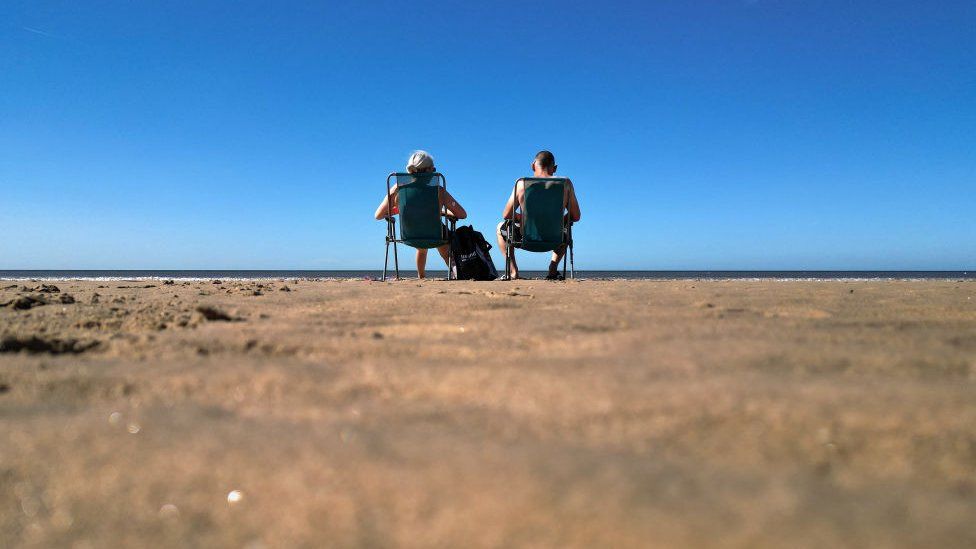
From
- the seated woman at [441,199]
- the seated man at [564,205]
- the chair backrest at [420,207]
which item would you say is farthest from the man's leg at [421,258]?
the seated man at [564,205]

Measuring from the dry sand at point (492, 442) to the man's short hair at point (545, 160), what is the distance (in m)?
4.62

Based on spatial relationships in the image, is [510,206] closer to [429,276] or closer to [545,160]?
[545,160]

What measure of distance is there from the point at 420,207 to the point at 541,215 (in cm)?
130

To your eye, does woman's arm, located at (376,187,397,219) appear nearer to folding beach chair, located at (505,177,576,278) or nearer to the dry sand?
folding beach chair, located at (505,177,576,278)

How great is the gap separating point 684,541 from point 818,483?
0.66 feet

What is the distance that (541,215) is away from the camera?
17.8 ft

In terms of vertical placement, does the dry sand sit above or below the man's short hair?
below

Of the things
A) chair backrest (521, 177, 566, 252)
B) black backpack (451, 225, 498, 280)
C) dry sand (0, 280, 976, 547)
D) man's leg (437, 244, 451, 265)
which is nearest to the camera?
dry sand (0, 280, 976, 547)

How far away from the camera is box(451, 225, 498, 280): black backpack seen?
5270mm

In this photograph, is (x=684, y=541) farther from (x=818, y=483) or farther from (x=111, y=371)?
(x=111, y=371)

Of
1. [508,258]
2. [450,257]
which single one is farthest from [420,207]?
[508,258]

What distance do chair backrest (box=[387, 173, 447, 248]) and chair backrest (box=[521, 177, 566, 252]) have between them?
906mm

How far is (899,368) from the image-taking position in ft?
3.06

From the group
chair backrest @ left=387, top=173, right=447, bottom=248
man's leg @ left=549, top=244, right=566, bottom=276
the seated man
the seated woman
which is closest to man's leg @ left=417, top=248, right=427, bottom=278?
the seated woman
